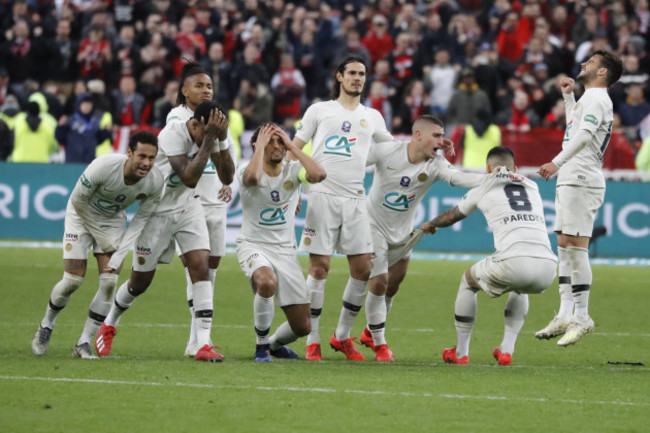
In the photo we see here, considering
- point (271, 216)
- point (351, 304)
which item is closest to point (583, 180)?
point (351, 304)

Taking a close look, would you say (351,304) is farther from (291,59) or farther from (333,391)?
(291,59)

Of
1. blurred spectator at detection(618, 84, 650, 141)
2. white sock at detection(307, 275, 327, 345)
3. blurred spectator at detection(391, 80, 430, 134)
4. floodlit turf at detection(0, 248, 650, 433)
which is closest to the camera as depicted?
floodlit turf at detection(0, 248, 650, 433)

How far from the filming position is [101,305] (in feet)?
34.4

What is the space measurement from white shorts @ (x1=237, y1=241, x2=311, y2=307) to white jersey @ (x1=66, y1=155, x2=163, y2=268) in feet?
2.99

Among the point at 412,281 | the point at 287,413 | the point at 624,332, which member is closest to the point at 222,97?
the point at 412,281

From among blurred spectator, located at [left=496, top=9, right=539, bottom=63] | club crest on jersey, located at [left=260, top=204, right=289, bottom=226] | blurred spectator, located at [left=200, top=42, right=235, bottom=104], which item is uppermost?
blurred spectator, located at [left=496, top=9, right=539, bottom=63]

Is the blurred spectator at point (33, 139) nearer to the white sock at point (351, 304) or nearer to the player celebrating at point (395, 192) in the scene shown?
the player celebrating at point (395, 192)

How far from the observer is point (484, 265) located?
33.8 ft

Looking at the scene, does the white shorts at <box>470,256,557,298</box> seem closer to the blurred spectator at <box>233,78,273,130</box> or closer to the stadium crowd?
the stadium crowd

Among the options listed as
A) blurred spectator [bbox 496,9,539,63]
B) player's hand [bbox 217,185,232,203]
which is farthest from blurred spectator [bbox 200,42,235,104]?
player's hand [bbox 217,185,232,203]

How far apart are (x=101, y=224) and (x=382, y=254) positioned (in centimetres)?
259

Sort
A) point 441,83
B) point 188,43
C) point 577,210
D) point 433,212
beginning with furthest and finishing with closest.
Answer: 1. point 188,43
2. point 441,83
3. point 433,212
4. point 577,210

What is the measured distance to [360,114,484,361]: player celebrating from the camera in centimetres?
1116

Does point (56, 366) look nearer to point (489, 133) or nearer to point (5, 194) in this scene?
point (5, 194)
